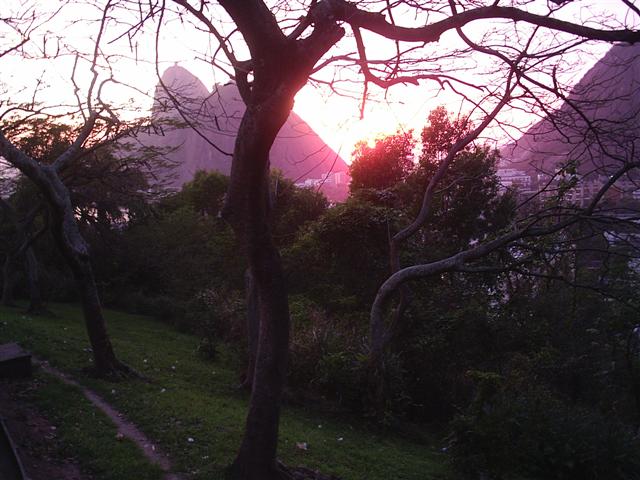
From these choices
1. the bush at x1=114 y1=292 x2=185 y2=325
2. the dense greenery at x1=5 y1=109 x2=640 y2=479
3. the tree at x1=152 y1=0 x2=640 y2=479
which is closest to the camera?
the tree at x1=152 y1=0 x2=640 y2=479

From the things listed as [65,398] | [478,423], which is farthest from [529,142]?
[65,398]

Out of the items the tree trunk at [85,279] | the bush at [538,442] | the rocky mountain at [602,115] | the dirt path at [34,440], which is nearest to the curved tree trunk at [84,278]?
the tree trunk at [85,279]

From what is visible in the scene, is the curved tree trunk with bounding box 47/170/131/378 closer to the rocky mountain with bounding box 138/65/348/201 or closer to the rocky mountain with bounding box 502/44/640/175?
the rocky mountain with bounding box 138/65/348/201

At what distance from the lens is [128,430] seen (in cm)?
608

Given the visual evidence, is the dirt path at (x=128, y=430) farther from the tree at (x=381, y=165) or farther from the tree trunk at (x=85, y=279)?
the tree at (x=381, y=165)

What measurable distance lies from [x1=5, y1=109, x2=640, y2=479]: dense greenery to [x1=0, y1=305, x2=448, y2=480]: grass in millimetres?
72

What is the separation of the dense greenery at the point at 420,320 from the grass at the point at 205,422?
0.24ft

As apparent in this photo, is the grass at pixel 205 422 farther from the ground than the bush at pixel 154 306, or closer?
closer

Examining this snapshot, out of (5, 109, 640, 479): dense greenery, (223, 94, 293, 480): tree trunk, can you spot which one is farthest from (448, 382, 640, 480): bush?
(223, 94, 293, 480): tree trunk

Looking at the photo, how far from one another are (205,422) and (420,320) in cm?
529

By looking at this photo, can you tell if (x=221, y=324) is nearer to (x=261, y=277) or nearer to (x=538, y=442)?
(x=538, y=442)

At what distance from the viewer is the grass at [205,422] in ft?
18.9

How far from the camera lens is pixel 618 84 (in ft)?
15.5

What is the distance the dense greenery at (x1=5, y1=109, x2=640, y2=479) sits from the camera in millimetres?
7070
